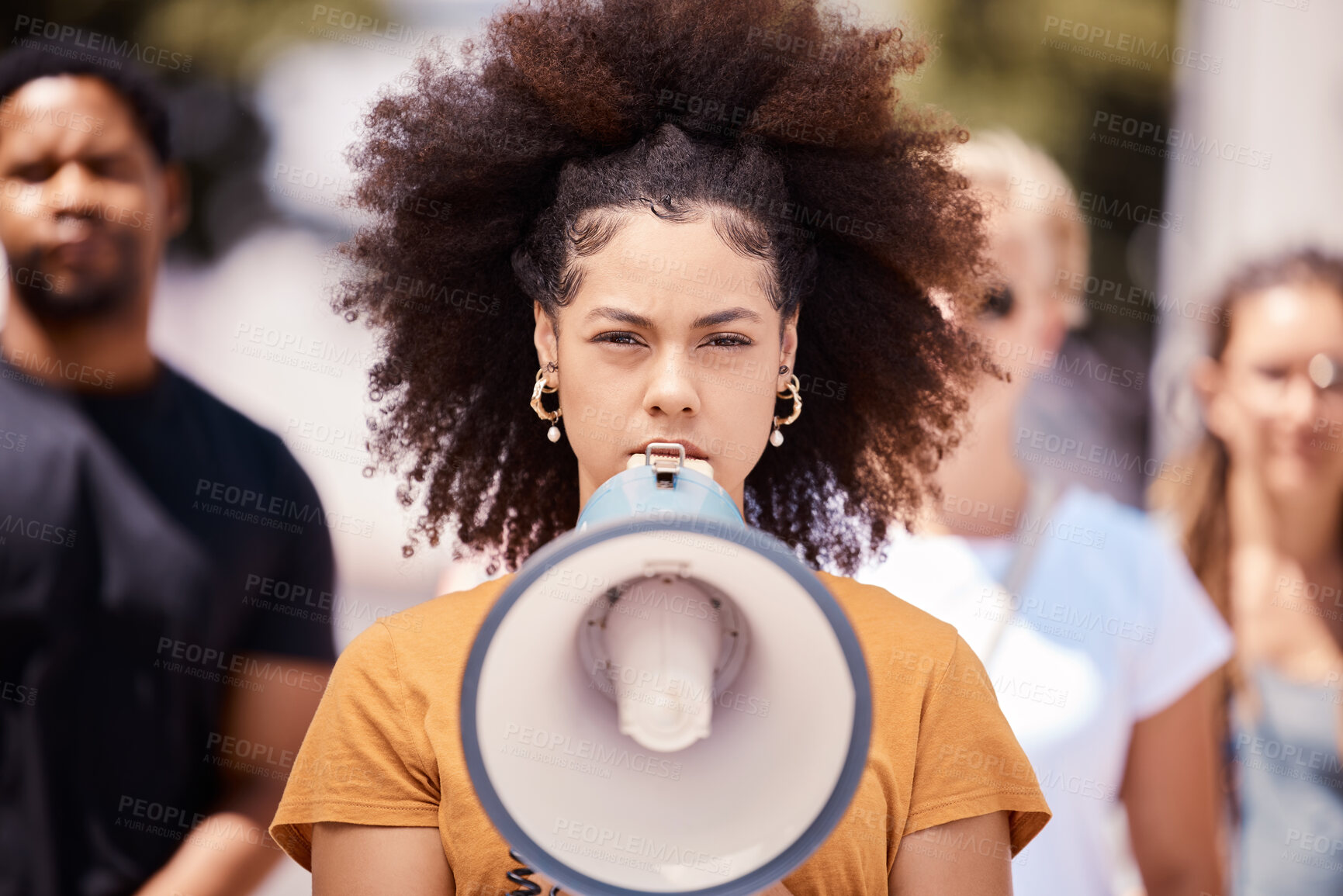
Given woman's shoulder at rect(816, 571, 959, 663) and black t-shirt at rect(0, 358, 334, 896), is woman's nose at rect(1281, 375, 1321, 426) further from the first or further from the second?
black t-shirt at rect(0, 358, 334, 896)

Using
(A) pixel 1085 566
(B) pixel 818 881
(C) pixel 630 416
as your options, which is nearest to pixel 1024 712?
(A) pixel 1085 566

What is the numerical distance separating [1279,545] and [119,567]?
3287 mm

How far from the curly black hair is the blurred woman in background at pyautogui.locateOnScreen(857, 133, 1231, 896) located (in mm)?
605

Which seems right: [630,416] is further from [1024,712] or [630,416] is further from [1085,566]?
[1085,566]

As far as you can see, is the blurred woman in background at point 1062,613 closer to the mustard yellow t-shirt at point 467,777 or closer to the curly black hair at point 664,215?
the curly black hair at point 664,215

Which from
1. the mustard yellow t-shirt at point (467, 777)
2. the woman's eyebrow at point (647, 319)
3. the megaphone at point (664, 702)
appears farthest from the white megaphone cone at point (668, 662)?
the woman's eyebrow at point (647, 319)

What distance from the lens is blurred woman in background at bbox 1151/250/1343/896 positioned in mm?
3215

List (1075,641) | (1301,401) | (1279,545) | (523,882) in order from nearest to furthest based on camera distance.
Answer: (523,882) < (1075,641) < (1301,401) < (1279,545)

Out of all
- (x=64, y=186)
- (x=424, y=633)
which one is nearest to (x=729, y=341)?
(x=424, y=633)

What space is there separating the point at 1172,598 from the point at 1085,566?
281mm

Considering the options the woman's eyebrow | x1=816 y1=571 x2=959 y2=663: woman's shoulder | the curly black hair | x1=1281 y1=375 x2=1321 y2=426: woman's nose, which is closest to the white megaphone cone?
x1=816 y1=571 x2=959 y2=663: woman's shoulder

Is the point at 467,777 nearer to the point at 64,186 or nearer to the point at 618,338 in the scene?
the point at 618,338

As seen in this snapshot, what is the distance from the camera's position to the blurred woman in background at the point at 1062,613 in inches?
116

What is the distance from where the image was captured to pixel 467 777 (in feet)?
5.41
